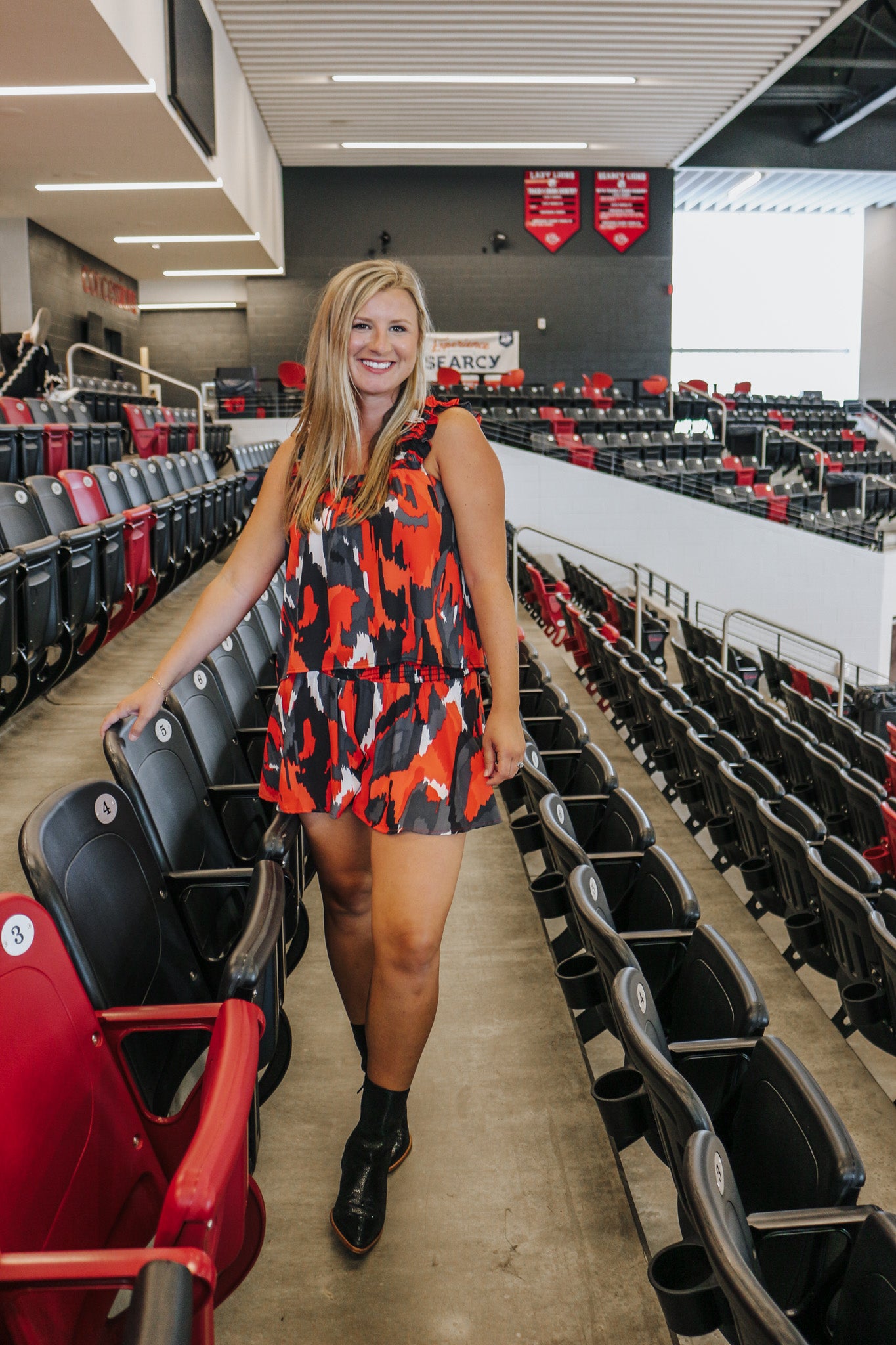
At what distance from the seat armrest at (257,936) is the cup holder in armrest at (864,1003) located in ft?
5.50

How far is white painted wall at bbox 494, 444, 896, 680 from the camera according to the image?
1096 cm

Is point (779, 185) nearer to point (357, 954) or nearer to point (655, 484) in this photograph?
point (655, 484)

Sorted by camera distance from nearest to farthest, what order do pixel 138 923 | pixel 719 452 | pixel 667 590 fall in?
pixel 138 923, pixel 667 590, pixel 719 452

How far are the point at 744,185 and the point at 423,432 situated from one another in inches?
732

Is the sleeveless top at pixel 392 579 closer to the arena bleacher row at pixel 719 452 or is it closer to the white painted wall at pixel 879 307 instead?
the arena bleacher row at pixel 719 452

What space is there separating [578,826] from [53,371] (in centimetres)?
785

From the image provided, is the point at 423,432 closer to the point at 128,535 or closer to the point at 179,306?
the point at 128,535

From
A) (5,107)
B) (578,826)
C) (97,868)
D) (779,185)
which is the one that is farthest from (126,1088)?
(779,185)

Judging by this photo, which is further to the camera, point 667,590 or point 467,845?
point 667,590

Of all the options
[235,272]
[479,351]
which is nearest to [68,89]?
[235,272]

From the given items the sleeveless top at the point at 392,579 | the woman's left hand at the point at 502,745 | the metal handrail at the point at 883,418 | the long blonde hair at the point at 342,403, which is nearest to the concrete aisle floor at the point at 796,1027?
the woman's left hand at the point at 502,745

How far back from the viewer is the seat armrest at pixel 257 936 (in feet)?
4.08

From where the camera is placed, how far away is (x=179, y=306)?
1692 cm

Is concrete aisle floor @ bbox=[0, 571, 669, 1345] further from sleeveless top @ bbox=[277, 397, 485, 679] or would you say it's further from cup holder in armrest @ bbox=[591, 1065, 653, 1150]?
sleeveless top @ bbox=[277, 397, 485, 679]
